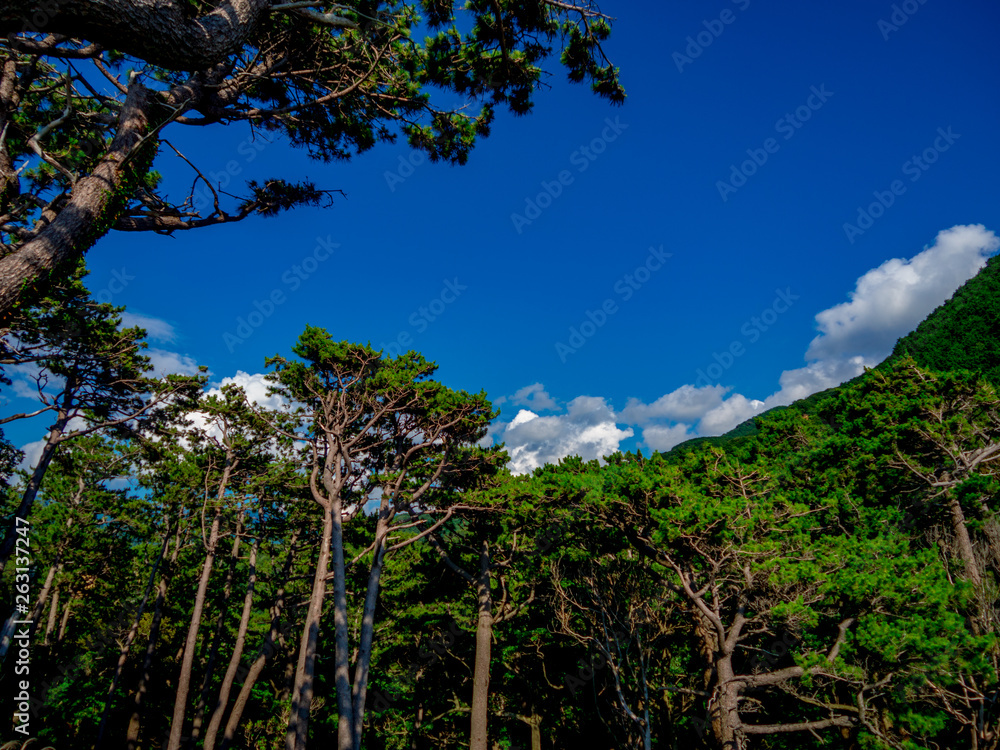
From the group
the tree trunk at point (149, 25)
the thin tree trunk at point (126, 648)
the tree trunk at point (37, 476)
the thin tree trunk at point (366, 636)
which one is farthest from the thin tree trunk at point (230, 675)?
the tree trunk at point (149, 25)

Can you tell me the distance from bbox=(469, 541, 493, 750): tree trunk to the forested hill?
52.7 feet

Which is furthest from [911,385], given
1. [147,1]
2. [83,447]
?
[83,447]

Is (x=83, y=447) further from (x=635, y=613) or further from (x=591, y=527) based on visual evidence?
(x=635, y=613)

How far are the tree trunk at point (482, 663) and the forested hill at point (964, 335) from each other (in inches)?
633

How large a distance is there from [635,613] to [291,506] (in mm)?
13164

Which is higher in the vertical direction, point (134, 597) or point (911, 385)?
point (911, 385)

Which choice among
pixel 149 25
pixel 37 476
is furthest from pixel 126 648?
pixel 149 25

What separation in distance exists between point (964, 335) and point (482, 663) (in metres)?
42.2

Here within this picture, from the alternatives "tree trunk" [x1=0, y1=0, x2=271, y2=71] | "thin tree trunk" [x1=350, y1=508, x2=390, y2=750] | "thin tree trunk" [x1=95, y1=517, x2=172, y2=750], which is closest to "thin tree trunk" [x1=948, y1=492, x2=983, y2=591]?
"thin tree trunk" [x1=350, y1=508, x2=390, y2=750]

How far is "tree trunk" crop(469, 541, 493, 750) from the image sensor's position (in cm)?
1159

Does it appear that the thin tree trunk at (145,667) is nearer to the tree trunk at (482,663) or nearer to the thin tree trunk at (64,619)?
the tree trunk at (482,663)

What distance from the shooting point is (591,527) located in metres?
12.7

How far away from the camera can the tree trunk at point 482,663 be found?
1159 centimetres

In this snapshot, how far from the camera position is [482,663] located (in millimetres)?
12484
